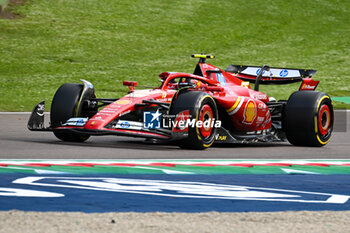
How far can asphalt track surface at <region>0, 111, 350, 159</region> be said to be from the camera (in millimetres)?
10203

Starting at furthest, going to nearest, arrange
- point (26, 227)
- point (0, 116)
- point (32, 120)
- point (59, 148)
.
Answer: point (0, 116), point (32, 120), point (59, 148), point (26, 227)

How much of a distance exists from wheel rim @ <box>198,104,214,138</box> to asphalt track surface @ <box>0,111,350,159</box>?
29cm

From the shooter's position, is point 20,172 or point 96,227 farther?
point 20,172

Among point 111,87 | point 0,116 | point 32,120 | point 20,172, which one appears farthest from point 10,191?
point 111,87

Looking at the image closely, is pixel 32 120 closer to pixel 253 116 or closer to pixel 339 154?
pixel 253 116

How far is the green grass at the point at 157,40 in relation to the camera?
104ft

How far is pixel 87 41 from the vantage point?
127 feet

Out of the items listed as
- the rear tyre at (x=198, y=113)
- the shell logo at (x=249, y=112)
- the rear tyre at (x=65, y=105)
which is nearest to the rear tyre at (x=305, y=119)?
the shell logo at (x=249, y=112)

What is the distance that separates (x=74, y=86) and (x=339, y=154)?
4396mm

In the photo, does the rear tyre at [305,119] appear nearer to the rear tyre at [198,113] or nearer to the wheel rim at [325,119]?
the wheel rim at [325,119]

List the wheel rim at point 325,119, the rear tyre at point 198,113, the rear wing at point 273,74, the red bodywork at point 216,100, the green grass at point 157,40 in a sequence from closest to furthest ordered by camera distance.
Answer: the rear tyre at point 198,113 < the red bodywork at point 216,100 < the wheel rim at point 325,119 < the rear wing at point 273,74 < the green grass at point 157,40

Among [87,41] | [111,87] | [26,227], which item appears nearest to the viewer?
[26,227]

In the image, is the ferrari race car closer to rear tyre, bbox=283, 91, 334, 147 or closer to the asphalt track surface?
rear tyre, bbox=283, 91, 334, 147

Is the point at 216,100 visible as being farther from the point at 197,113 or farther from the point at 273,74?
the point at 273,74
